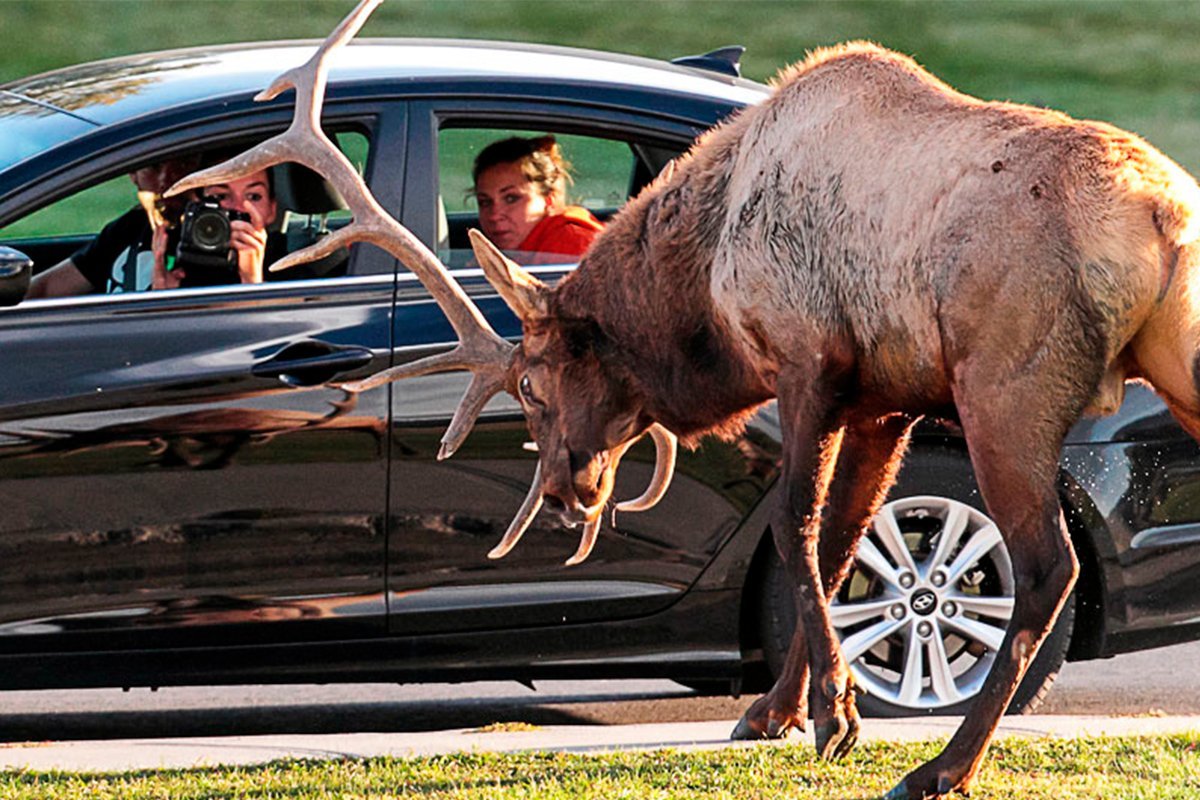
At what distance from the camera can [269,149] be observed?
6.05 m

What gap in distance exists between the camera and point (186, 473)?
6.33 meters

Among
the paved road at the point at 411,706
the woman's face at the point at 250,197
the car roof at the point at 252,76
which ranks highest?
the car roof at the point at 252,76

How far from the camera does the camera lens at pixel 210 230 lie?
669cm

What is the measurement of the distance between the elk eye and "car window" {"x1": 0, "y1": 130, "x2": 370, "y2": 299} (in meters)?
0.83

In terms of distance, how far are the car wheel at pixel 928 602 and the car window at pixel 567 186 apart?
1.21m

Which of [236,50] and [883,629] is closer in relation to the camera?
[883,629]

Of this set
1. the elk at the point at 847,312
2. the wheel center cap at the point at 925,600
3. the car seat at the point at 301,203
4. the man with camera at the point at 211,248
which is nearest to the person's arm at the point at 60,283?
the man with camera at the point at 211,248

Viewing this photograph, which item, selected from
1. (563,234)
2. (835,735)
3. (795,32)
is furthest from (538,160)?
(795,32)

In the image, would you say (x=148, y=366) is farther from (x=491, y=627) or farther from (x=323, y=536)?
(x=491, y=627)

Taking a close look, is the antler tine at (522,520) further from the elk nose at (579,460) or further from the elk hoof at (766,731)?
the elk hoof at (766,731)

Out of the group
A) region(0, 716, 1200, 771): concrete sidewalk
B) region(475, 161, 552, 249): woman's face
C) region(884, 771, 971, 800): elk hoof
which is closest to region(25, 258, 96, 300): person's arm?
region(475, 161, 552, 249): woman's face

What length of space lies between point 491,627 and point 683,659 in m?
0.56

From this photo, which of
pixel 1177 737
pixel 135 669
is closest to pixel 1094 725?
pixel 1177 737

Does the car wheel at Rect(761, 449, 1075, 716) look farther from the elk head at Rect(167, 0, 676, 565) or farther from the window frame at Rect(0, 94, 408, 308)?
the window frame at Rect(0, 94, 408, 308)
